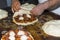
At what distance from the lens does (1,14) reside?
1643 mm

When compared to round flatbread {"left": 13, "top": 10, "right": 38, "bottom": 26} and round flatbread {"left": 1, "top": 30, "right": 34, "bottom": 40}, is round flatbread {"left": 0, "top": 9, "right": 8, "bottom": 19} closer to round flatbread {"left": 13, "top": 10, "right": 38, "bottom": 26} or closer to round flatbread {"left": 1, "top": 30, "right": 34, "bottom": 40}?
round flatbread {"left": 13, "top": 10, "right": 38, "bottom": 26}

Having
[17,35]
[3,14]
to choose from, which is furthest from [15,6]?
[17,35]

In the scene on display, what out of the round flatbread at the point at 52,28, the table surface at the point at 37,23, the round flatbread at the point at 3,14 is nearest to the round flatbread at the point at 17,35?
the table surface at the point at 37,23

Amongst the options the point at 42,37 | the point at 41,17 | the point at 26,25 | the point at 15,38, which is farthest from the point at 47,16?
the point at 15,38

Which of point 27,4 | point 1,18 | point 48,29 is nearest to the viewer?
point 48,29

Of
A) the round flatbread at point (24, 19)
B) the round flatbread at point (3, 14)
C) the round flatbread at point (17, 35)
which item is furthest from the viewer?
the round flatbread at point (3, 14)

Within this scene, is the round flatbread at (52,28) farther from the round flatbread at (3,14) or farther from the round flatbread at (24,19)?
the round flatbread at (3,14)

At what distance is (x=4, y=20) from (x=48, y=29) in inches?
16.9

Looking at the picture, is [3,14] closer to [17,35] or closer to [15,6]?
[15,6]

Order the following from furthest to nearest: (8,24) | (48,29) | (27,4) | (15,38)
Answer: (27,4), (8,24), (48,29), (15,38)

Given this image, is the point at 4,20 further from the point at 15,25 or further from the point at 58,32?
the point at 58,32

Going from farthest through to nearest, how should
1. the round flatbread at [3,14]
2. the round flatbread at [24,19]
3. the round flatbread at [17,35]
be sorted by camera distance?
the round flatbread at [3,14]
the round flatbread at [24,19]
the round flatbread at [17,35]

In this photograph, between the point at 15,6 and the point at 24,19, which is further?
the point at 15,6

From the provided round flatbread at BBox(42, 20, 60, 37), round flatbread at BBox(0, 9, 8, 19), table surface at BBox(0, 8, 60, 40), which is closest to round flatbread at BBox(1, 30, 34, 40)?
table surface at BBox(0, 8, 60, 40)
